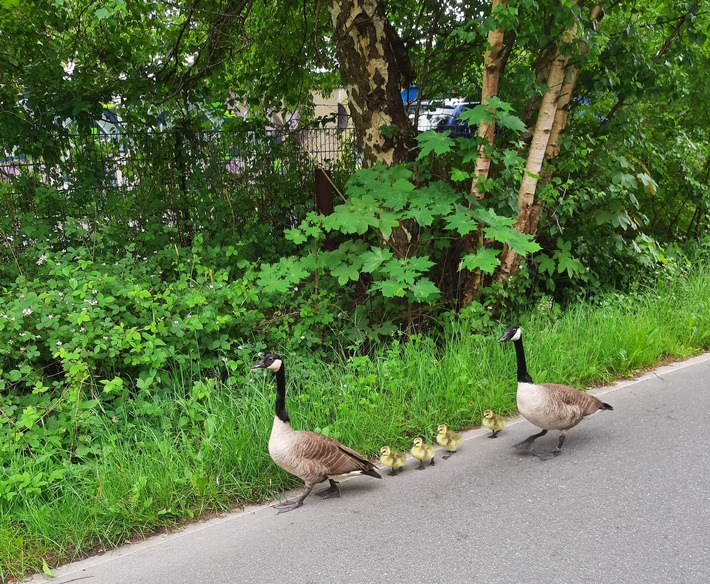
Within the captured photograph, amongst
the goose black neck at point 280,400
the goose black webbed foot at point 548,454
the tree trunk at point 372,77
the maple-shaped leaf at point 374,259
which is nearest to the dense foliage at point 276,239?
the maple-shaped leaf at point 374,259

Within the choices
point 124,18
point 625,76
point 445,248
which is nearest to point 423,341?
point 445,248

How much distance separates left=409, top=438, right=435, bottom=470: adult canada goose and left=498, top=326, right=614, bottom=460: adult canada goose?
68 cm

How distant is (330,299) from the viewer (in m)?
5.43

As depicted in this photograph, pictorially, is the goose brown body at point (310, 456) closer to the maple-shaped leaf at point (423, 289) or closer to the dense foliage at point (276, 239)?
the dense foliage at point (276, 239)

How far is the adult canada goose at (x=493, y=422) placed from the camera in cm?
423

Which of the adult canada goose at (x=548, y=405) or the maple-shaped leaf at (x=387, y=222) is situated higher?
the maple-shaped leaf at (x=387, y=222)

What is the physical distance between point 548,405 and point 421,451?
2.99ft

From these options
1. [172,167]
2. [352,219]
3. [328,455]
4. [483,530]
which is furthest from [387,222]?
[172,167]

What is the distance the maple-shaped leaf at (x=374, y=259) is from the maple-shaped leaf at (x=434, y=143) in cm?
89

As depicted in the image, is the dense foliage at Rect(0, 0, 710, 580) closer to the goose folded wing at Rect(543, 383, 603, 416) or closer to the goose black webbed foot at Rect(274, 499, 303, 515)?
the goose black webbed foot at Rect(274, 499, 303, 515)

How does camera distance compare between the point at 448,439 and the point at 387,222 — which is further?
the point at 387,222

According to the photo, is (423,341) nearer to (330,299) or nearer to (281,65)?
(330,299)

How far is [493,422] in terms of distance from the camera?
423cm

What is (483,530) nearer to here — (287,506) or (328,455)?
(328,455)
